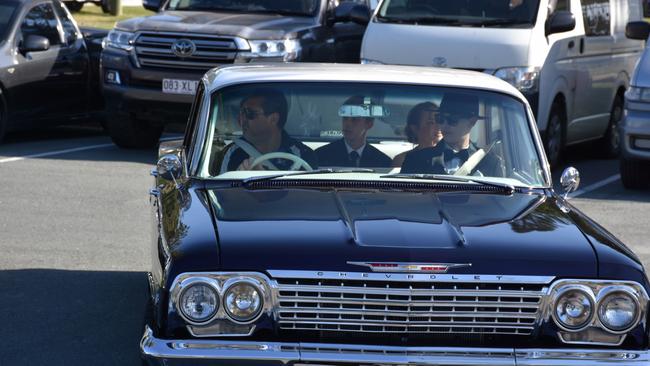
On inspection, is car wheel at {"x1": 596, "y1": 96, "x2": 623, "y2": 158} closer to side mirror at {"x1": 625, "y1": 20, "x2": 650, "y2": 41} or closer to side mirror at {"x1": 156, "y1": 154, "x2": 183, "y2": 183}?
side mirror at {"x1": 625, "y1": 20, "x2": 650, "y2": 41}

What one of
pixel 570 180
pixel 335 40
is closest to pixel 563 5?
pixel 335 40

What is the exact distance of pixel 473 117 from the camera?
6.38 meters

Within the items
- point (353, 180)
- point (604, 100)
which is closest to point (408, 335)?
point (353, 180)

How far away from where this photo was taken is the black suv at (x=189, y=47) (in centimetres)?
1366

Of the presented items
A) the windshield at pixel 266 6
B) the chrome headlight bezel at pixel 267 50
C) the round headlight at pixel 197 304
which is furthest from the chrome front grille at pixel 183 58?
the round headlight at pixel 197 304

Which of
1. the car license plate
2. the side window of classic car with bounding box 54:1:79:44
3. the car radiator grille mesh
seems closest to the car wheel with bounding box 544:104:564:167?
the car license plate

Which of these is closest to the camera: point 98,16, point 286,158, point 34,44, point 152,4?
point 286,158

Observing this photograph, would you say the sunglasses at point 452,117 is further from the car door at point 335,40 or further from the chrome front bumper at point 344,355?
the car door at point 335,40

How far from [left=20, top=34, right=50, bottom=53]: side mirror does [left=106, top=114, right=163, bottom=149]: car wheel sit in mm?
1166

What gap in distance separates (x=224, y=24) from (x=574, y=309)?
30.7 ft

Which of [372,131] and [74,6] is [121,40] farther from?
[74,6]

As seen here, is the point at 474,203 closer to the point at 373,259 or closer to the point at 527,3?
the point at 373,259

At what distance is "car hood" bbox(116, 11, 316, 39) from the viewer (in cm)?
1370

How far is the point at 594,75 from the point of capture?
14.4m
